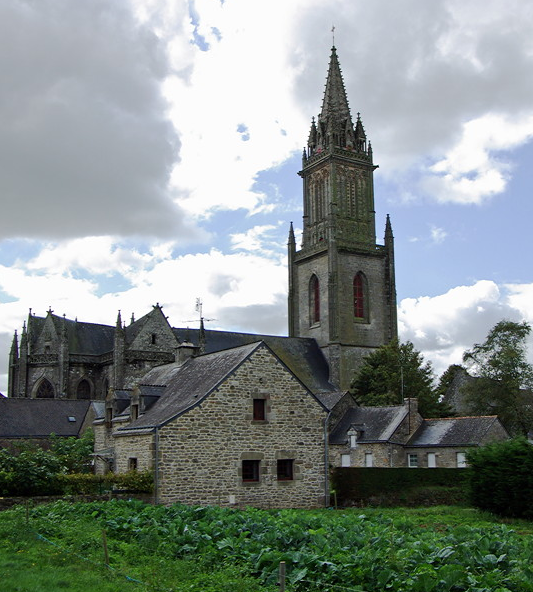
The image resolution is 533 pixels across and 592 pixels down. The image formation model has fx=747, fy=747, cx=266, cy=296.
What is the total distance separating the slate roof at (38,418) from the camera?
43.6m

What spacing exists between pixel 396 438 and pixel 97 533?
24609 mm

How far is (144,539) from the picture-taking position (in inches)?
569

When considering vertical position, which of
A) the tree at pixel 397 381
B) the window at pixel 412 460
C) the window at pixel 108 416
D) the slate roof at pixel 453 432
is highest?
the tree at pixel 397 381

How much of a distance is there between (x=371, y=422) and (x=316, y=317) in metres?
26.3

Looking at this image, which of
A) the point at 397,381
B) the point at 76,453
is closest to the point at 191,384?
the point at 76,453

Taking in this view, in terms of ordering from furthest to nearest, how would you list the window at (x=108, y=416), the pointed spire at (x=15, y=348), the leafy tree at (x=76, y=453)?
the pointed spire at (x=15, y=348) < the window at (x=108, y=416) < the leafy tree at (x=76, y=453)

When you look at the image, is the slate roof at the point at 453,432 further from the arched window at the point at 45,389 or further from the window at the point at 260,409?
the arched window at the point at 45,389

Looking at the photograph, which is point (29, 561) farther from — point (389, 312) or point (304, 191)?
point (304, 191)

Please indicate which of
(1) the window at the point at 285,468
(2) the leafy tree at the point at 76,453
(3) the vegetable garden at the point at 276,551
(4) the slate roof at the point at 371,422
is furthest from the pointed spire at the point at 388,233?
(3) the vegetable garden at the point at 276,551

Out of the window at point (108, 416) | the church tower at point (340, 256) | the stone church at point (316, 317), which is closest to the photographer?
the window at point (108, 416)

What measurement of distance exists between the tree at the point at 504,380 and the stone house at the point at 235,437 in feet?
87.6

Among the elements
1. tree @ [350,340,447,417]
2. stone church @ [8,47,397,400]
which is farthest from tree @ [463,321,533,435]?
stone church @ [8,47,397,400]

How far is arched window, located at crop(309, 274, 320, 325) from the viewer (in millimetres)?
65406

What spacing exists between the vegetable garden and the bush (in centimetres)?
666
